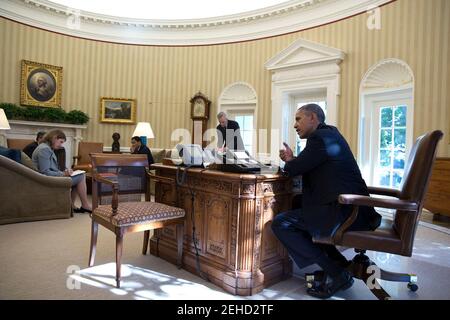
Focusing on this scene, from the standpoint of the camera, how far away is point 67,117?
7.32 m

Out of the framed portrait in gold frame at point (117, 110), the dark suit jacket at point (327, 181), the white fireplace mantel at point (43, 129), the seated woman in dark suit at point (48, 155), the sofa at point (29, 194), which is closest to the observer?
the dark suit jacket at point (327, 181)

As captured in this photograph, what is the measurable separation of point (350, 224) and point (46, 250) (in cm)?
277

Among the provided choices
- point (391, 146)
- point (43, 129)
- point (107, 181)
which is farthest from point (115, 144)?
point (391, 146)

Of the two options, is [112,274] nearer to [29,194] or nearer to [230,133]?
[29,194]

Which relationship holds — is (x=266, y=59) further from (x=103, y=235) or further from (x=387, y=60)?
(x=103, y=235)

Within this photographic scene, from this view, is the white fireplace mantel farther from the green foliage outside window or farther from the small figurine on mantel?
the small figurine on mantel

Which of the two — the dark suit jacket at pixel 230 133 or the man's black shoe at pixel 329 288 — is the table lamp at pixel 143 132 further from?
the man's black shoe at pixel 329 288

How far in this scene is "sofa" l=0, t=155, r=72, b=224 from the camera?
3.88 m

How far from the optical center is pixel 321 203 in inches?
84.4

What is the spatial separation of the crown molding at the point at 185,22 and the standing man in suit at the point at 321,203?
4.77 metres

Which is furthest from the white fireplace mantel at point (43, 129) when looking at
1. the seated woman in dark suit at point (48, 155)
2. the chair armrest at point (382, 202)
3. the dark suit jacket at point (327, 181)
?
the chair armrest at point (382, 202)

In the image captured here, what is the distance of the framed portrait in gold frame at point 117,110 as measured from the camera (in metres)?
7.98

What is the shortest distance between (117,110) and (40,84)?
178cm

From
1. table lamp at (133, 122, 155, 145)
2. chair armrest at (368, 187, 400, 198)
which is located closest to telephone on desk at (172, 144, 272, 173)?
chair armrest at (368, 187, 400, 198)
